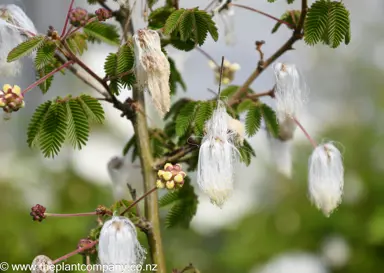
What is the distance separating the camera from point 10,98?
77 centimetres

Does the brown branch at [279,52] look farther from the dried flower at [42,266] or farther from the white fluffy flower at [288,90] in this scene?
the dried flower at [42,266]

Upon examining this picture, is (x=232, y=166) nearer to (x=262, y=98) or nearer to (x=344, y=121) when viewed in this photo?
(x=262, y=98)

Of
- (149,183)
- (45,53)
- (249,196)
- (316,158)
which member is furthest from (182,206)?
(249,196)

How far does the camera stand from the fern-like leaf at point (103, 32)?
950 millimetres

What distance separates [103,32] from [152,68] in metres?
0.18

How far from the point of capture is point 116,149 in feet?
8.59

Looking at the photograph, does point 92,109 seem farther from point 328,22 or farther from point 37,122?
point 328,22

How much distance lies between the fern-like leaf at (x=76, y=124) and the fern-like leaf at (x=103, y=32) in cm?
13

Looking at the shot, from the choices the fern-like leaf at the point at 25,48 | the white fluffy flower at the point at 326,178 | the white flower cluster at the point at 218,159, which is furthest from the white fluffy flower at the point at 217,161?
the fern-like leaf at the point at 25,48

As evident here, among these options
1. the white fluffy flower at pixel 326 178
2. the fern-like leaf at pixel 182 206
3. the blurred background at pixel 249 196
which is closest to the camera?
the white fluffy flower at pixel 326 178

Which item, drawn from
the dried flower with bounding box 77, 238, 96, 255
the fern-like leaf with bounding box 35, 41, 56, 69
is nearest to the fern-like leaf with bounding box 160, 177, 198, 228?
the dried flower with bounding box 77, 238, 96, 255

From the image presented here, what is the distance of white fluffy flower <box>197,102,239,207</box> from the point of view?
82cm

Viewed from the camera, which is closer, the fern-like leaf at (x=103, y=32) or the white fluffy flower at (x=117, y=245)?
the white fluffy flower at (x=117, y=245)

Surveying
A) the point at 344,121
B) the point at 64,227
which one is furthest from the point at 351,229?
the point at 64,227
